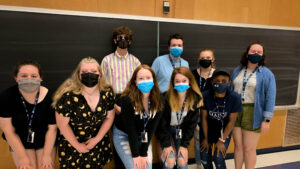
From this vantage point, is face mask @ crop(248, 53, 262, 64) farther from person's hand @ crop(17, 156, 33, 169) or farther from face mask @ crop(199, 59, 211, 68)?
person's hand @ crop(17, 156, 33, 169)

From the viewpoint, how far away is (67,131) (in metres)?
1.73

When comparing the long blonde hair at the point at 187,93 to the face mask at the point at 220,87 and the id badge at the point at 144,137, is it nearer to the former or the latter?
the face mask at the point at 220,87

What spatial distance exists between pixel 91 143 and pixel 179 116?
0.98 meters

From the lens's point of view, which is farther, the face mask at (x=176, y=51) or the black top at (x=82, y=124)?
the face mask at (x=176, y=51)

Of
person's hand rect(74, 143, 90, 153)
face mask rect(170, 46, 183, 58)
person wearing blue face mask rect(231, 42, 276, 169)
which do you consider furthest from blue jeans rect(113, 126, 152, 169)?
person wearing blue face mask rect(231, 42, 276, 169)

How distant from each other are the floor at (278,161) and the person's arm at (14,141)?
239 cm

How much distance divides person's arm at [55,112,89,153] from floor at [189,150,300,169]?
2.05 m

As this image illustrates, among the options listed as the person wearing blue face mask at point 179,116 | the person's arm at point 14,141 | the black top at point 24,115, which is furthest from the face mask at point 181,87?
the person's arm at point 14,141

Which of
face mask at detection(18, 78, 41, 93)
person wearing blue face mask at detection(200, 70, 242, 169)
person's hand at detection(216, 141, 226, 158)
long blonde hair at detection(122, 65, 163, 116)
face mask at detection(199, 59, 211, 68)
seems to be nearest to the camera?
face mask at detection(18, 78, 41, 93)

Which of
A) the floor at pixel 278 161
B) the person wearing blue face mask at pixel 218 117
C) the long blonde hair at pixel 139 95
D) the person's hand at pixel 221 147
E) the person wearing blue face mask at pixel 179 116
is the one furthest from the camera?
the floor at pixel 278 161

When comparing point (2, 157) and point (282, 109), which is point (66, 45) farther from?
point (282, 109)

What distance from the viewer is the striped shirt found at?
2.40 m

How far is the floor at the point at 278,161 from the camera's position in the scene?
123 inches

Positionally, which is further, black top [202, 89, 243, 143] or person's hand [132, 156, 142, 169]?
black top [202, 89, 243, 143]
